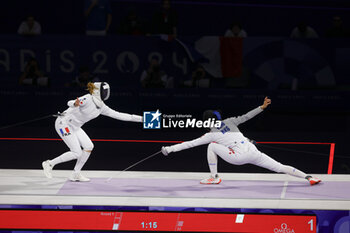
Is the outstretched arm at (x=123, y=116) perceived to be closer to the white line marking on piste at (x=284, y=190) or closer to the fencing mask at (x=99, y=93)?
the fencing mask at (x=99, y=93)

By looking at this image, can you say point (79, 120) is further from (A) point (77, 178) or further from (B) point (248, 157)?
(B) point (248, 157)

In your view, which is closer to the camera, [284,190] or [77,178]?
[284,190]

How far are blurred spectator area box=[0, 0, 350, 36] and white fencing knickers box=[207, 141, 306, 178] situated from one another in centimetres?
523

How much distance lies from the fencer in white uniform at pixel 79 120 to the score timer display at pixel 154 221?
44.5 inches

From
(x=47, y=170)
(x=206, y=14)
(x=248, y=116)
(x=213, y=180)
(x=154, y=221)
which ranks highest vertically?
(x=206, y=14)

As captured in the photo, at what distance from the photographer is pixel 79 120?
6230 millimetres

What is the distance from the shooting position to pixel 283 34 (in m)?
11.0

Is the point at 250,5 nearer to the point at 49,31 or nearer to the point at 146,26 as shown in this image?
the point at 146,26

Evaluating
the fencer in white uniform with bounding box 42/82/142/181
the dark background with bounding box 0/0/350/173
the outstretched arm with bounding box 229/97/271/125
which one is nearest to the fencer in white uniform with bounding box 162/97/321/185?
the outstretched arm with bounding box 229/97/271/125

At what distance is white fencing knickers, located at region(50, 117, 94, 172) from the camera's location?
6.12m

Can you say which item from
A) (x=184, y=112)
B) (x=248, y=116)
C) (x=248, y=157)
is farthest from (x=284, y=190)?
(x=184, y=112)

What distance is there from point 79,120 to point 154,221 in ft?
5.56

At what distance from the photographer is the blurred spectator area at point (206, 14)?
11.0 meters

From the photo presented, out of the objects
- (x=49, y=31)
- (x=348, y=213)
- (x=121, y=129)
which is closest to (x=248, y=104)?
(x=121, y=129)
